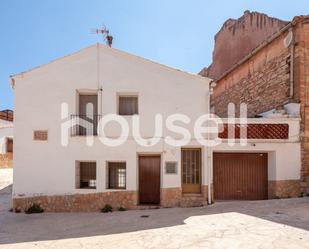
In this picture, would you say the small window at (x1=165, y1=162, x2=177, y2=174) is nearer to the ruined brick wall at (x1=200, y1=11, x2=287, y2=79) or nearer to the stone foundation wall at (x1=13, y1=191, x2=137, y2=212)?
the stone foundation wall at (x1=13, y1=191, x2=137, y2=212)

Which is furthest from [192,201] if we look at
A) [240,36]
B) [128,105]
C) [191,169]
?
[240,36]

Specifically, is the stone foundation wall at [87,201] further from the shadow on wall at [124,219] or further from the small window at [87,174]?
the small window at [87,174]

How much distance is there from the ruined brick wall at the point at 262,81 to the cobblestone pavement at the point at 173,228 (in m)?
4.90

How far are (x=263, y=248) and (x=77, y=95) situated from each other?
8.39 m

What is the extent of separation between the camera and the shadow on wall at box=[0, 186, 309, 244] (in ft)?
23.1

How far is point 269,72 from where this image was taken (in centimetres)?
1279

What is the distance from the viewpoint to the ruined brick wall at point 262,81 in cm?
1184

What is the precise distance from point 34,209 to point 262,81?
12.0 m

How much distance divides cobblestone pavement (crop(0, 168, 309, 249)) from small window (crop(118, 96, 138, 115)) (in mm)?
3898

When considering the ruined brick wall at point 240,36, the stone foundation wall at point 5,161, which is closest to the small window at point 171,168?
the ruined brick wall at point 240,36

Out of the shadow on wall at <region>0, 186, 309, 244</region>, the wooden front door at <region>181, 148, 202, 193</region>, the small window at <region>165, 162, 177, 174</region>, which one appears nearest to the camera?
the shadow on wall at <region>0, 186, 309, 244</region>

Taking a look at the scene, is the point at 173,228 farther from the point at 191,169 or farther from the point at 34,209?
the point at 34,209

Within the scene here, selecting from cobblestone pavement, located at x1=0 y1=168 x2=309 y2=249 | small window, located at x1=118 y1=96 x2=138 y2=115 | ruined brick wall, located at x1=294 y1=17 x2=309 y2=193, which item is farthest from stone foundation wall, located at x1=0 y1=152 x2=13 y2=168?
ruined brick wall, located at x1=294 y1=17 x2=309 y2=193

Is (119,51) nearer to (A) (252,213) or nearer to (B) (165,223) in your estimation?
(B) (165,223)
